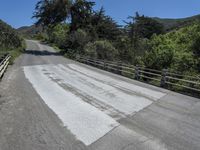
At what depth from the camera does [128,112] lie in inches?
338

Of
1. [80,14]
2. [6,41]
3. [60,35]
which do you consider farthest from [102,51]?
[60,35]

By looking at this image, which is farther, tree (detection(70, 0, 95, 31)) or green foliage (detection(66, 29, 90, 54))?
tree (detection(70, 0, 95, 31))

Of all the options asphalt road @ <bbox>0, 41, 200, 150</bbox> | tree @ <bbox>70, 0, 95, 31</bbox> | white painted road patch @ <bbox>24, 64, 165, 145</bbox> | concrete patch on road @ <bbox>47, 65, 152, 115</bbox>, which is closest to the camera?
asphalt road @ <bbox>0, 41, 200, 150</bbox>

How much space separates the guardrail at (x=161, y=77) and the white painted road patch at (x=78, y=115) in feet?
18.3

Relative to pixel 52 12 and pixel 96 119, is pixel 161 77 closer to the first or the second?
pixel 96 119

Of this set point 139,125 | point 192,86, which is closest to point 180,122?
point 139,125

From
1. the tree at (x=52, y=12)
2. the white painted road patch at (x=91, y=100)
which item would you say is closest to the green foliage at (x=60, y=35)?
the tree at (x=52, y=12)

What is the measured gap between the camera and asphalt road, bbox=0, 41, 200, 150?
606 cm

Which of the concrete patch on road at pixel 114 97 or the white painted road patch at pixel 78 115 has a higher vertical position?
the white painted road patch at pixel 78 115

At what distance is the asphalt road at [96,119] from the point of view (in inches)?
239

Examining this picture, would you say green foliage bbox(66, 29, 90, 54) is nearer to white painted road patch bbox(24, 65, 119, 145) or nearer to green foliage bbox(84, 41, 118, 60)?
green foliage bbox(84, 41, 118, 60)

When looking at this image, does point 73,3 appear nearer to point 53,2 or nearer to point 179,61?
point 53,2

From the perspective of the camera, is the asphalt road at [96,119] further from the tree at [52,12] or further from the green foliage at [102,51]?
the tree at [52,12]

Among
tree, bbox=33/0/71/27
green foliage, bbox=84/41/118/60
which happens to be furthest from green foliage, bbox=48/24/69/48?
green foliage, bbox=84/41/118/60
